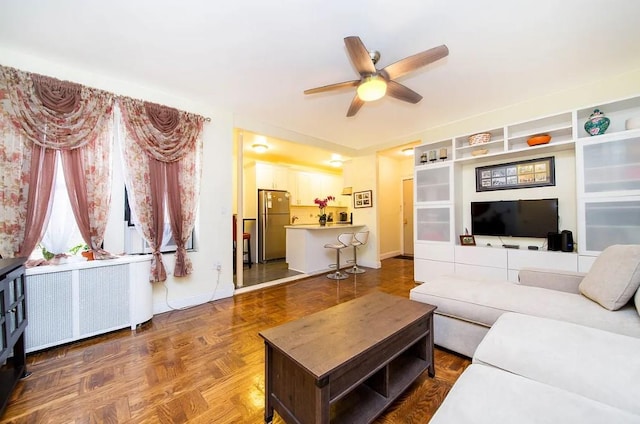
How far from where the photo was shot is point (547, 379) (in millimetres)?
1018

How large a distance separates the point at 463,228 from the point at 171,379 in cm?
404

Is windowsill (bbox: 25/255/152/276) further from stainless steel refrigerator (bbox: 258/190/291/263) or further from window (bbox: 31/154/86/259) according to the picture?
stainless steel refrigerator (bbox: 258/190/291/263)

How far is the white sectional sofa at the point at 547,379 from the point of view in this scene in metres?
0.77

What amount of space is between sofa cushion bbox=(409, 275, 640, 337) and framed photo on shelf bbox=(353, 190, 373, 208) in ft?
10.1

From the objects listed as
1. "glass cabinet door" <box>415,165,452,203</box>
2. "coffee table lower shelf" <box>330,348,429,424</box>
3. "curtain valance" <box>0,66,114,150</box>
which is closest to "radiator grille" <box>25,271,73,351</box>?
"curtain valance" <box>0,66,114,150</box>

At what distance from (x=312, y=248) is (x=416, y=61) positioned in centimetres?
346

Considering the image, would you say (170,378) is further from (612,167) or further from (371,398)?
(612,167)

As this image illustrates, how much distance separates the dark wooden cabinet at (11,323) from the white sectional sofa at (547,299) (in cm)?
275

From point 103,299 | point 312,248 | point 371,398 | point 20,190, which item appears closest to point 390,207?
point 312,248

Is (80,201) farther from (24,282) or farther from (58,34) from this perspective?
(58,34)

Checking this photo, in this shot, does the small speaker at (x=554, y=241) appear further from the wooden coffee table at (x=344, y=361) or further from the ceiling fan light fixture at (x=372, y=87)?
the ceiling fan light fixture at (x=372, y=87)

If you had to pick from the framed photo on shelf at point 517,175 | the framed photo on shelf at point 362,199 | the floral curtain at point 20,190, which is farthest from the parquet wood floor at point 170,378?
the framed photo on shelf at point 362,199

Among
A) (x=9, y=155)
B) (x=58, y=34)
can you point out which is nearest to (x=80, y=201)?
(x=9, y=155)

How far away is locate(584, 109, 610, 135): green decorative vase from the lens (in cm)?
264
